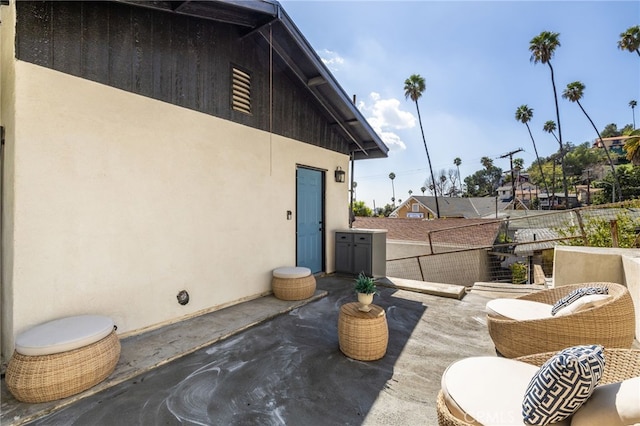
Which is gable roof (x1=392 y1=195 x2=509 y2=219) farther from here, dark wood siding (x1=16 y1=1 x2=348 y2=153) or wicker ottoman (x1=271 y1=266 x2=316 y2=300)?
dark wood siding (x1=16 y1=1 x2=348 y2=153)

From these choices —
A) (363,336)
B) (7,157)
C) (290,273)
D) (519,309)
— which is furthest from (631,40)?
(7,157)

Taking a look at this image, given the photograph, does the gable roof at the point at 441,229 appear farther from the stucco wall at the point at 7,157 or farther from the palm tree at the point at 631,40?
the palm tree at the point at 631,40

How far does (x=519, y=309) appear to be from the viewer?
2764 mm

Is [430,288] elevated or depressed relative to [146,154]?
depressed

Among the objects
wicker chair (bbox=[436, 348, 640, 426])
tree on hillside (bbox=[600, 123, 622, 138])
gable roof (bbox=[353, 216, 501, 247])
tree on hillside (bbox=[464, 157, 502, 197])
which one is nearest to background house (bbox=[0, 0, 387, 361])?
wicker chair (bbox=[436, 348, 640, 426])

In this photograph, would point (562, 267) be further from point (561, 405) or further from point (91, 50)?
point (91, 50)

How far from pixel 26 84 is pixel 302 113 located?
3820mm

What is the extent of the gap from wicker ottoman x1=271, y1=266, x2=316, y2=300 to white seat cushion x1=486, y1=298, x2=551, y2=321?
246 cm

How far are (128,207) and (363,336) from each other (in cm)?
283

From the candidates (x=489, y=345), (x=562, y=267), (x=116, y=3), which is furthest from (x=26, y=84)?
(x=562, y=267)

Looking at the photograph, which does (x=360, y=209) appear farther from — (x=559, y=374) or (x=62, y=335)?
(x=559, y=374)

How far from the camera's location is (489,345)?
9.78 ft

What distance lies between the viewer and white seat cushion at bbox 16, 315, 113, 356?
78.2 inches

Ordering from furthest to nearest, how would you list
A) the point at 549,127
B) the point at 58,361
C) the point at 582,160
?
1. the point at 582,160
2. the point at 549,127
3. the point at 58,361
